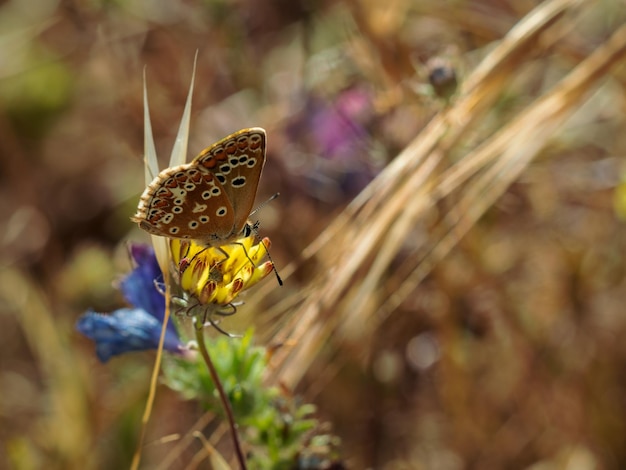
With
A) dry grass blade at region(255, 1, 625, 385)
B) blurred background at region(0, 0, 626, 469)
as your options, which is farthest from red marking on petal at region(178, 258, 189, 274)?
blurred background at region(0, 0, 626, 469)

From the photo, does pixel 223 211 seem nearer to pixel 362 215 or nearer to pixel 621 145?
pixel 362 215

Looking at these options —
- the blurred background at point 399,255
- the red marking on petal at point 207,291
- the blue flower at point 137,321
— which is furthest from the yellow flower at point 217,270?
the blurred background at point 399,255

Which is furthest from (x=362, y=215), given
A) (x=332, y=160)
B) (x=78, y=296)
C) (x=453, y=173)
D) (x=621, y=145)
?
(x=621, y=145)

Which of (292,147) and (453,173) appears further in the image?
(292,147)

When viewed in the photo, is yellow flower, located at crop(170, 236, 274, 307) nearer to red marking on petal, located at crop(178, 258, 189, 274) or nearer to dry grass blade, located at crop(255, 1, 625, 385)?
red marking on petal, located at crop(178, 258, 189, 274)

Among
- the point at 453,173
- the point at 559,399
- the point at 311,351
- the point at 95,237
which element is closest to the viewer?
the point at 311,351

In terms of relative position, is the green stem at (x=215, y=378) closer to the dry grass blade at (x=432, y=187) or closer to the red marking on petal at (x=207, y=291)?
the red marking on petal at (x=207, y=291)
